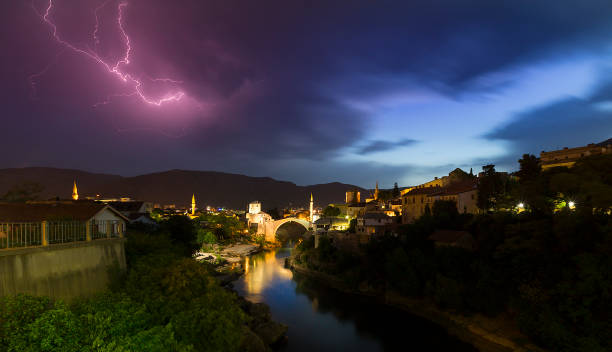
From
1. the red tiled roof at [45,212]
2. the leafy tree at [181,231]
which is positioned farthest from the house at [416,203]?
the red tiled roof at [45,212]

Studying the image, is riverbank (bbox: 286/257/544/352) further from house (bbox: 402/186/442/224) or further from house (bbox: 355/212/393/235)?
house (bbox: 402/186/442/224)

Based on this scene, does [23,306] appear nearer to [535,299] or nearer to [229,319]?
[229,319]

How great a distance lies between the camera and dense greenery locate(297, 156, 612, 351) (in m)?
12.5

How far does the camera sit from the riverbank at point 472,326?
47.0 feet

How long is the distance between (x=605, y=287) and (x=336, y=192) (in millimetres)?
128324

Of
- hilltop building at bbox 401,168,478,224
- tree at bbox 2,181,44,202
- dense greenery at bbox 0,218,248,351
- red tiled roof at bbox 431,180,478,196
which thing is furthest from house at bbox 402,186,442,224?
tree at bbox 2,181,44,202

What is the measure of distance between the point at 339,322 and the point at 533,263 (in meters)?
9.40

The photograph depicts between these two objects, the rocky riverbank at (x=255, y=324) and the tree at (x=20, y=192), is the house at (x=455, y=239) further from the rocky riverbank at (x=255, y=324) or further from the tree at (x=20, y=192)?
the tree at (x=20, y=192)

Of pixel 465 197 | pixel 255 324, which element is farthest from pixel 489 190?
pixel 255 324

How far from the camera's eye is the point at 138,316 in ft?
21.3

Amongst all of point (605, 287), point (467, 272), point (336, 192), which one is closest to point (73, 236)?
point (605, 287)

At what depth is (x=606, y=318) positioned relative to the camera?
12117 mm

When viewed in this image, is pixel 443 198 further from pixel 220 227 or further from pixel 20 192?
pixel 220 227

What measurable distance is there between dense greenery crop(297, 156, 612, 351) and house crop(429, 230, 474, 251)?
614 mm
